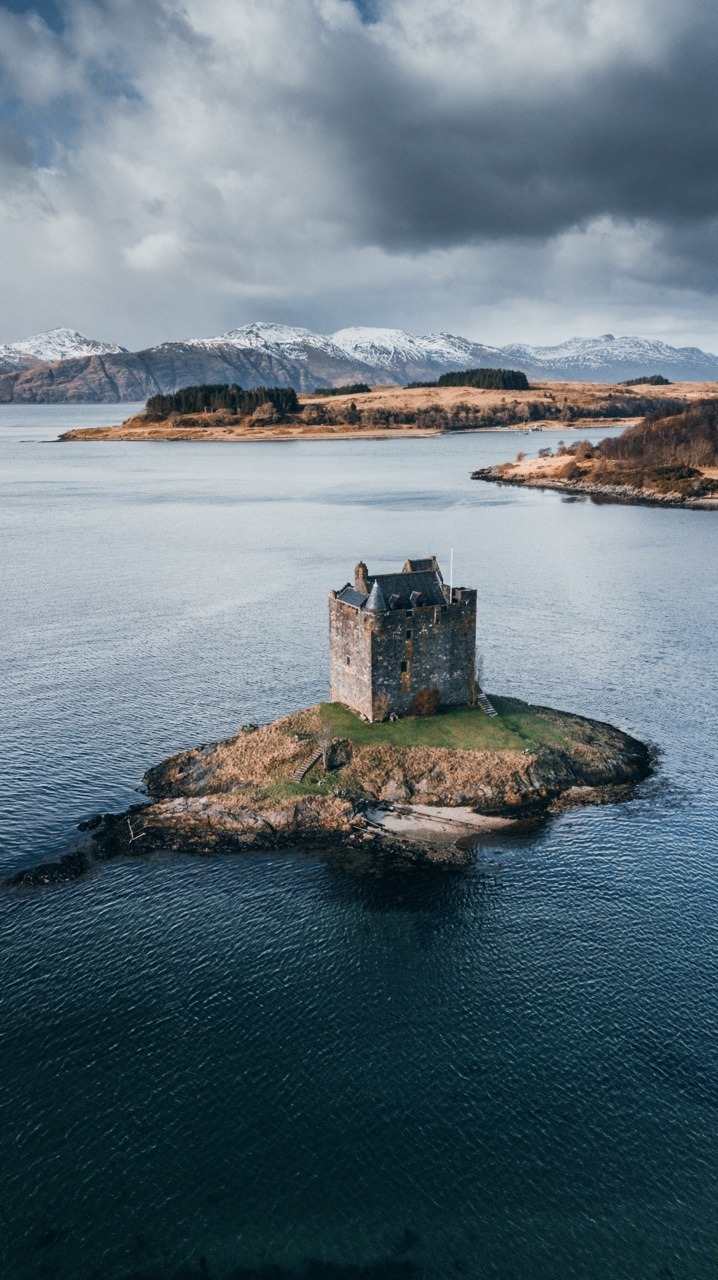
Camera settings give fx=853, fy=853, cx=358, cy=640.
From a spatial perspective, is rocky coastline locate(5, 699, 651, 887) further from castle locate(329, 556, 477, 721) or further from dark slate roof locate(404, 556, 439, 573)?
dark slate roof locate(404, 556, 439, 573)

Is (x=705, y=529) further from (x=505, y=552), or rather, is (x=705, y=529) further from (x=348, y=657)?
(x=348, y=657)

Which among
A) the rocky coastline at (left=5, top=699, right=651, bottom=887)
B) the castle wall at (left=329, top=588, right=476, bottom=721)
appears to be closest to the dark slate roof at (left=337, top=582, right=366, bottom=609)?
the castle wall at (left=329, top=588, right=476, bottom=721)

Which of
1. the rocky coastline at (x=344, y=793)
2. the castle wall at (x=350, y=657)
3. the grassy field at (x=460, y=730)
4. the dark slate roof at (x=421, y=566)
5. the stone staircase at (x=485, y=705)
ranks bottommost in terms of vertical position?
the rocky coastline at (x=344, y=793)

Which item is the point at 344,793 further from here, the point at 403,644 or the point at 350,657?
the point at 403,644

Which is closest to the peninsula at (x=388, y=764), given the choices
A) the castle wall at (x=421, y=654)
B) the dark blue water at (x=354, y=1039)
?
the castle wall at (x=421, y=654)

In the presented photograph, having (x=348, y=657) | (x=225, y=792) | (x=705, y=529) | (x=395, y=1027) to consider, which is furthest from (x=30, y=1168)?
(x=705, y=529)

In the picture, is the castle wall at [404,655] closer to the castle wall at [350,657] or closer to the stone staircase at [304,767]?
the castle wall at [350,657]

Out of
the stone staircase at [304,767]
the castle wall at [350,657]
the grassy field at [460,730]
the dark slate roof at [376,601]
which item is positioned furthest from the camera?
the castle wall at [350,657]

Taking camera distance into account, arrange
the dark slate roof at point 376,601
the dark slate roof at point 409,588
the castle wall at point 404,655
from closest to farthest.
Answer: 1. the dark slate roof at point 376,601
2. the castle wall at point 404,655
3. the dark slate roof at point 409,588
